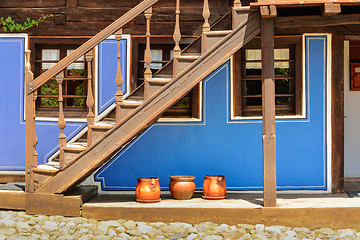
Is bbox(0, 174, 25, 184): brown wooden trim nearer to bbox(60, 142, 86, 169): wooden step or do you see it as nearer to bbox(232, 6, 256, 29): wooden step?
bbox(60, 142, 86, 169): wooden step

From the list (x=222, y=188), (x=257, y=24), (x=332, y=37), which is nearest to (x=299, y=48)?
(x=332, y=37)

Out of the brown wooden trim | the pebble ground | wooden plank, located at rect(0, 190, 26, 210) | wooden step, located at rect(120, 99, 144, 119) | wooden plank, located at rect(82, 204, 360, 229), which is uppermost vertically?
wooden step, located at rect(120, 99, 144, 119)

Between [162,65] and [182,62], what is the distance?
5.44 feet

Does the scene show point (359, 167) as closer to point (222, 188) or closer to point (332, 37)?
point (332, 37)

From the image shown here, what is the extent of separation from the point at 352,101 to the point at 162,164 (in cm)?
388

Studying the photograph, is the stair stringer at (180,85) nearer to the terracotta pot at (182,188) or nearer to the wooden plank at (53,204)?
the wooden plank at (53,204)

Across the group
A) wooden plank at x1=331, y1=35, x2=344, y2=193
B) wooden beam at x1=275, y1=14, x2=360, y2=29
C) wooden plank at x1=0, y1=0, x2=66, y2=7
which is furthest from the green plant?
wooden plank at x1=331, y1=35, x2=344, y2=193

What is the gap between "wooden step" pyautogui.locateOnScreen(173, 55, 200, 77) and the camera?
6.52 metres

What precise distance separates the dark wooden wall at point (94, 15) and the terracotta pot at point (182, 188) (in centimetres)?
234

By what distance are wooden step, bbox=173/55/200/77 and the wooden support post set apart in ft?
2.86

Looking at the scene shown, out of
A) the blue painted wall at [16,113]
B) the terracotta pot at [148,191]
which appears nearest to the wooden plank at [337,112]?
the terracotta pot at [148,191]

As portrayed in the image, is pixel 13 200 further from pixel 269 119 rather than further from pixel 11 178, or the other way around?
pixel 269 119

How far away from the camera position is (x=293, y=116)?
7930mm

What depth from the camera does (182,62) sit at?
655cm
